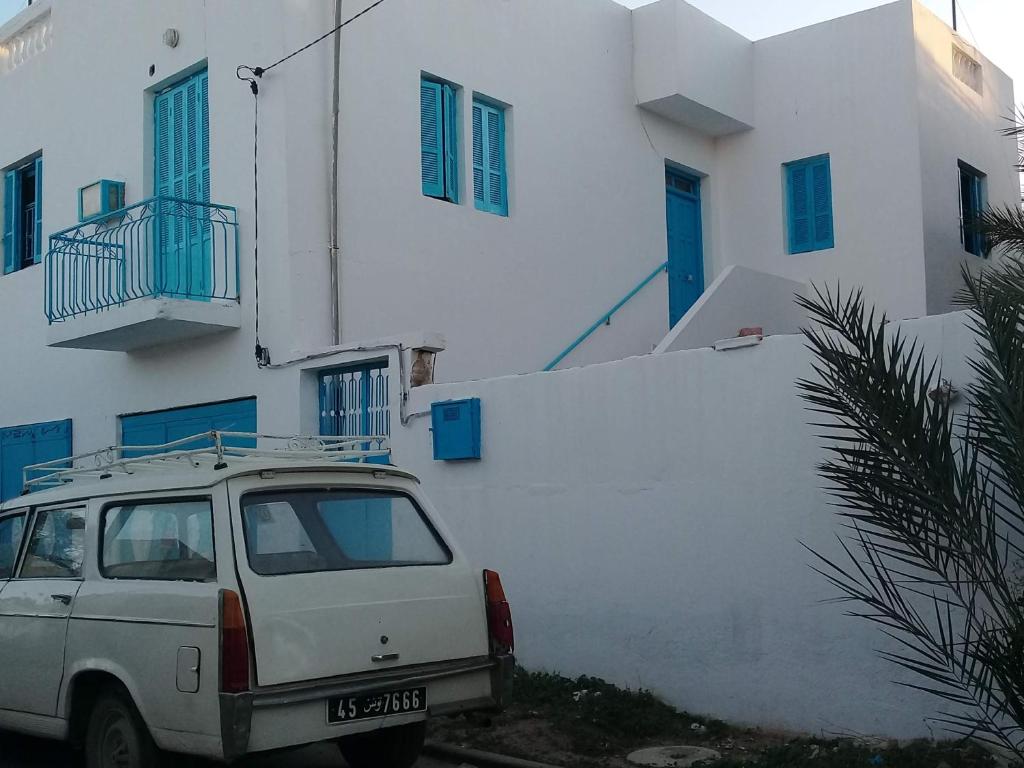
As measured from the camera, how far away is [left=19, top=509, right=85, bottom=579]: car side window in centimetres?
635

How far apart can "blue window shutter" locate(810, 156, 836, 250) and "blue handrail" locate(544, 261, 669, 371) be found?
2049 mm

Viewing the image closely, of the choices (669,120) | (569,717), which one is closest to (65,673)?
(569,717)

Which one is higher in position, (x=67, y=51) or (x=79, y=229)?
(x=67, y=51)

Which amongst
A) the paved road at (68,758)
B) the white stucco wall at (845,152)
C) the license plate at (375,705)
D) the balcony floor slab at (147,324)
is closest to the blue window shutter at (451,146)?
the balcony floor slab at (147,324)

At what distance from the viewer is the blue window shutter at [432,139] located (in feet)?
40.2

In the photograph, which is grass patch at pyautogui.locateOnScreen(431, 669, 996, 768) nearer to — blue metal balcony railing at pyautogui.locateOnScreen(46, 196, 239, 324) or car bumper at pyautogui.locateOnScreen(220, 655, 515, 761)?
car bumper at pyautogui.locateOnScreen(220, 655, 515, 761)

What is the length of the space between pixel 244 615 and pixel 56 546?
76.9 inches

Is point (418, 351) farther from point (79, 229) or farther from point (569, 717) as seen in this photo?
point (79, 229)

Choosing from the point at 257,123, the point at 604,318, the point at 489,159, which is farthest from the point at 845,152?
the point at 257,123

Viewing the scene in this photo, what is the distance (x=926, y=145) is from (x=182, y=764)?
39.5ft

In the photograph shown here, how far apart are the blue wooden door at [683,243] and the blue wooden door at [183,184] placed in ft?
20.6

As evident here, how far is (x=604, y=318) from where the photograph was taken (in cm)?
1388

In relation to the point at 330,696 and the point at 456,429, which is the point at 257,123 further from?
the point at 330,696

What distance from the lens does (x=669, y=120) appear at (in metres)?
15.5
